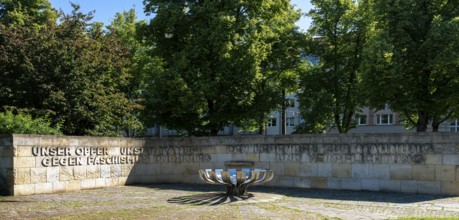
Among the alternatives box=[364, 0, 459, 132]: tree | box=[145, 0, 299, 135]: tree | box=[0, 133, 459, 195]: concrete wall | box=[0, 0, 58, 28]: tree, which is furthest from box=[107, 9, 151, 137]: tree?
box=[364, 0, 459, 132]: tree

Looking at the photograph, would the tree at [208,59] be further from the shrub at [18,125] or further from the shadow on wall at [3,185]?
the shadow on wall at [3,185]

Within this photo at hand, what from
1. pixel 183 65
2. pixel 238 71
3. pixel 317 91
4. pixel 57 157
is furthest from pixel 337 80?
pixel 57 157

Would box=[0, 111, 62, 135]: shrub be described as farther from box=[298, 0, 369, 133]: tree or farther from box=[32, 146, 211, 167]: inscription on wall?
box=[298, 0, 369, 133]: tree

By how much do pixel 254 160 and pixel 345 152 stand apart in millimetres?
3509

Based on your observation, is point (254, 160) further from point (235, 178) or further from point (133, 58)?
point (133, 58)

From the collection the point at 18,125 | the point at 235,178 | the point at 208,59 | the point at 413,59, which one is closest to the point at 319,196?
the point at 235,178

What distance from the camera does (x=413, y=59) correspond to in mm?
21203

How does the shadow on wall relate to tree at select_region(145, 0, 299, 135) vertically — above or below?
below

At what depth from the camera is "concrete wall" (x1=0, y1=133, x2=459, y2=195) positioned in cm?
1414

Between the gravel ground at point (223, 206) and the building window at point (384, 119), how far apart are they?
40.4 m

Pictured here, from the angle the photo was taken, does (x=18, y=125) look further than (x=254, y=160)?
No

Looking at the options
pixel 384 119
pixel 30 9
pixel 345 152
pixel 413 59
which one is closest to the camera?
pixel 345 152

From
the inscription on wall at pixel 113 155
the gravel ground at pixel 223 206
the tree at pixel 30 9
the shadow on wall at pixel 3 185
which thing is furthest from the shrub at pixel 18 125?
the tree at pixel 30 9

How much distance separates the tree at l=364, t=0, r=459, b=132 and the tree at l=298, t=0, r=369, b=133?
3.77m
